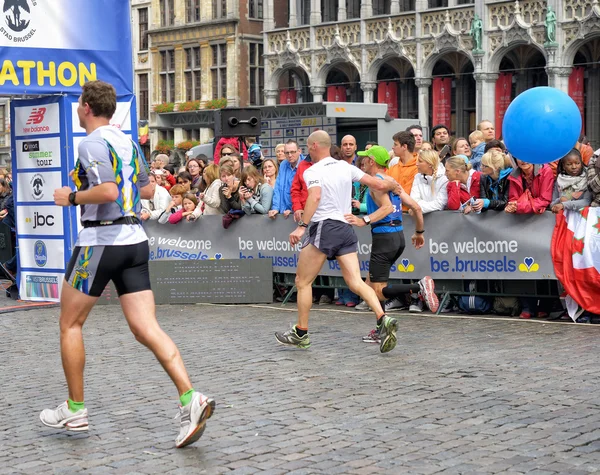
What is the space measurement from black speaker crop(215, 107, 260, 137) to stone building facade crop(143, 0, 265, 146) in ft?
111

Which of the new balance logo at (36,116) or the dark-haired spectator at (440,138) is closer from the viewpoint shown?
the new balance logo at (36,116)

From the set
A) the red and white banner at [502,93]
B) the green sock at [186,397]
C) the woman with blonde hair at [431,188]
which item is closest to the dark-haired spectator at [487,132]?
the woman with blonde hair at [431,188]

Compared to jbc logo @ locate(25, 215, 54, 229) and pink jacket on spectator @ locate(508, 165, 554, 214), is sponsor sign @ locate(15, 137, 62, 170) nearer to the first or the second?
jbc logo @ locate(25, 215, 54, 229)

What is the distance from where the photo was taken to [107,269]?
6.42 m

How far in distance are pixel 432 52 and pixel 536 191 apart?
31569 millimetres

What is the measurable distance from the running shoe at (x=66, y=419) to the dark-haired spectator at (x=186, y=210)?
26.2 ft

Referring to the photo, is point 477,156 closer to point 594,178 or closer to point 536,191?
point 536,191

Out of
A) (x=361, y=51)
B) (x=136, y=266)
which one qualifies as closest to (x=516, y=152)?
(x=136, y=266)

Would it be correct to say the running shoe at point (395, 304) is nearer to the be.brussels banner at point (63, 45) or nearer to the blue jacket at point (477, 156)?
the blue jacket at point (477, 156)

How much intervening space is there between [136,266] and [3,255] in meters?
11.4

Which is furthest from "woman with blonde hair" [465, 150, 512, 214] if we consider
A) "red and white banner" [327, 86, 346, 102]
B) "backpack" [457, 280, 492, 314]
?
"red and white banner" [327, 86, 346, 102]

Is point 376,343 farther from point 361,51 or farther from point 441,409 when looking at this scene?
point 361,51

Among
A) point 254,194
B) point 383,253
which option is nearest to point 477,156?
point 254,194

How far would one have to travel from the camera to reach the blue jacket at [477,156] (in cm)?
1374
